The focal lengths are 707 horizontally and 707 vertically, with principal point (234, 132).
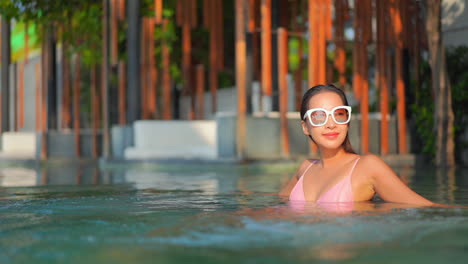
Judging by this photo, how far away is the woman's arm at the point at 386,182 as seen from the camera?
4.64m

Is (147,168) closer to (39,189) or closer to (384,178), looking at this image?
(39,189)

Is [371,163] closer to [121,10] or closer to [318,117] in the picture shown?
[318,117]

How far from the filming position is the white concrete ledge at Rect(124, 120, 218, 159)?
52.6ft

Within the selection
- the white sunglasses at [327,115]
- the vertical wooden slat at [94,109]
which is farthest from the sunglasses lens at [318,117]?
the vertical wooden slat at [94,109]

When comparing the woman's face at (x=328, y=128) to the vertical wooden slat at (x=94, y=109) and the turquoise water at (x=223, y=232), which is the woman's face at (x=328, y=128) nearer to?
the turquoise water at (x=223, y=232)

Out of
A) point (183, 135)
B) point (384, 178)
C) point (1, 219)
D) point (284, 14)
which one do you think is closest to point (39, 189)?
point (1, 219)

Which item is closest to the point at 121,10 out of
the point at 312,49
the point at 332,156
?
the point at 312,49

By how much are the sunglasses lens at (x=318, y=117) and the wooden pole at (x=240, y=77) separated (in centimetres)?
910

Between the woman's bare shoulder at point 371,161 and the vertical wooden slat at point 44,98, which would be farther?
the vertical wooden slat at point 44,98

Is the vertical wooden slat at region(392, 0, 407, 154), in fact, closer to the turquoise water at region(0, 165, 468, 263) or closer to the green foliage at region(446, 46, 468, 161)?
the green foliage at region(446, 46, 468, 161)

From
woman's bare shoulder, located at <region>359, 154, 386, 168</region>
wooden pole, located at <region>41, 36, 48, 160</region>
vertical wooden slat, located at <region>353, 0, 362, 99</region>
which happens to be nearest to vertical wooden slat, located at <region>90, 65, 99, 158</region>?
wooden pole, located at <region>41, 36, 48, 160</region>

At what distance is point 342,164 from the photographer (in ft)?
16.1

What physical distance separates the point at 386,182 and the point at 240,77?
367 inches

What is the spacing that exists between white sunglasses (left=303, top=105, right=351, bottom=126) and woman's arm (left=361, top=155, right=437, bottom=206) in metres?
0.30
